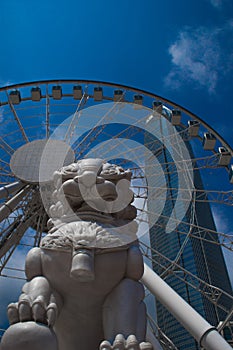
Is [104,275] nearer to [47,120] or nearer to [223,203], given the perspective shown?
[223,203]

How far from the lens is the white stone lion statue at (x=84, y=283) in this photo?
2.39m

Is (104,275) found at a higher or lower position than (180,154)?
lower

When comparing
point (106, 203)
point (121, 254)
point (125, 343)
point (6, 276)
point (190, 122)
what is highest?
point (190, 122)

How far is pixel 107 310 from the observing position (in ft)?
8.96

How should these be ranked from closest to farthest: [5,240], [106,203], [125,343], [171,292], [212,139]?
1. [125,343]
2. [106,203]
3. [171,292]
4. [5,240]
5. [212,139]

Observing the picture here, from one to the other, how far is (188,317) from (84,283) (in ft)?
12.6

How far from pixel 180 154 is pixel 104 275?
7.91 m

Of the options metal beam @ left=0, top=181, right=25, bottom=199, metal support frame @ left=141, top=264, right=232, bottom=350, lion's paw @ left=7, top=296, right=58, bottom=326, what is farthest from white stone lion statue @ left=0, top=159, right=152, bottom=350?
metal beam @ left=0, top=181, right=25, bottom=199

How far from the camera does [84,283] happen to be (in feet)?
9.17

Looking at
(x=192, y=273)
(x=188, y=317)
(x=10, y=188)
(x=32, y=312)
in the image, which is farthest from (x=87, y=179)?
(x=192, y=273)

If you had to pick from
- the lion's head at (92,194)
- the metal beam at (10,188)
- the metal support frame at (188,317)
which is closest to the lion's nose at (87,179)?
the lion's head at (92,194)

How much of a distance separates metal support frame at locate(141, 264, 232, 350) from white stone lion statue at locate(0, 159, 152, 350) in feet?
11.2

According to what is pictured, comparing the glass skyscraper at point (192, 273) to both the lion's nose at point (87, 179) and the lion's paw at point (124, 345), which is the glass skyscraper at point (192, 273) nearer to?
the lion's nose at point (87, 179)

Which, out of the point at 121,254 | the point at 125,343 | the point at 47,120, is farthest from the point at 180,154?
the point at 125,343
